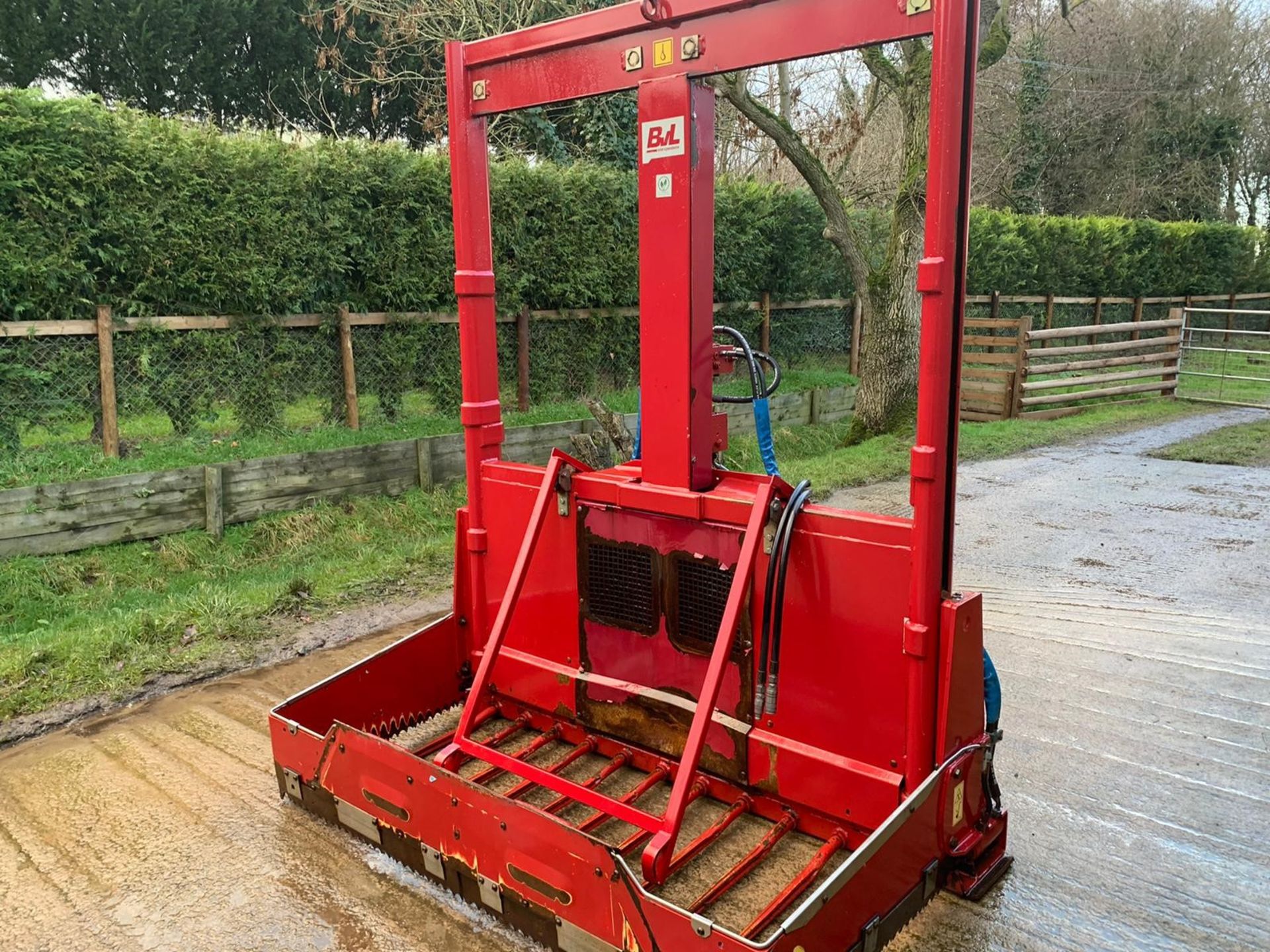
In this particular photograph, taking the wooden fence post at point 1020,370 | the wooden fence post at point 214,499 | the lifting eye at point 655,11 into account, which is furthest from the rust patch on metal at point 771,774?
the wooden fence post at point 1020,370

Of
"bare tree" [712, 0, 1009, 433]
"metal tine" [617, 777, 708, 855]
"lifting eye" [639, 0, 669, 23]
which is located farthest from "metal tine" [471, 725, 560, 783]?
"bare tree" [712, 0, 1009, 433]

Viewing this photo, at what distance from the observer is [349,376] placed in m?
8.28

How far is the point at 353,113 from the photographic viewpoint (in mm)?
18703

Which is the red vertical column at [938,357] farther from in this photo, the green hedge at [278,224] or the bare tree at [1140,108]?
the bare tree at [1140,108]

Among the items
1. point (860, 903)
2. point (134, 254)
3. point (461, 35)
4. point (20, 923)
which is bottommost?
point (20, 923)

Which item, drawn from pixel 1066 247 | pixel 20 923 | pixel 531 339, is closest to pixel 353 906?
pixel 20 923

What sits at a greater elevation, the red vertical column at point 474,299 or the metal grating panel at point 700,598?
the red vertical column at point 474,299

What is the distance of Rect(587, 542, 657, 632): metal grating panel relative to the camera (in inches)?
132

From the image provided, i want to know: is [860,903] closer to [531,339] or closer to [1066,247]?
[531,339]

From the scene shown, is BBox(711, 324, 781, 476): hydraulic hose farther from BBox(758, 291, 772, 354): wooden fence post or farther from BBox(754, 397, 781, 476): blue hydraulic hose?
BBox(758, 291, 772, 354): wooden fence post

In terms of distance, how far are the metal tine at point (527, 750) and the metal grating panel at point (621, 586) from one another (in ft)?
1.78

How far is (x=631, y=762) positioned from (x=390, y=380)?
19.5 feet

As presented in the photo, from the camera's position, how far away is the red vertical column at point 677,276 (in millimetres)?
3025

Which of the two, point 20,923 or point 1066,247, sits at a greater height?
point 1066,247
